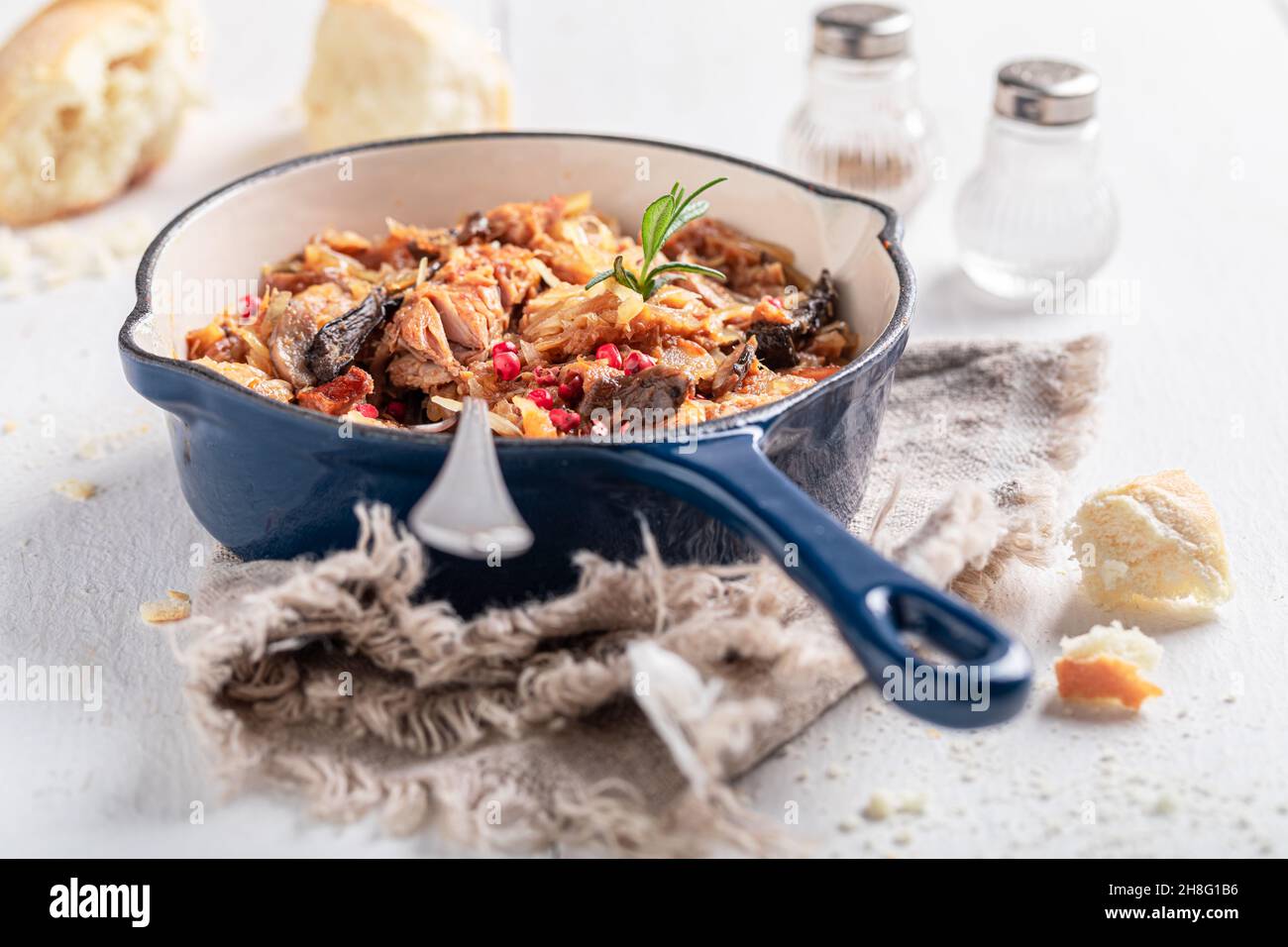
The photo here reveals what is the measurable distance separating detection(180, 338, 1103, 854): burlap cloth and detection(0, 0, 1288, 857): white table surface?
10 centimetres

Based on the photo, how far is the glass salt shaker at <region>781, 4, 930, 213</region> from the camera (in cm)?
435

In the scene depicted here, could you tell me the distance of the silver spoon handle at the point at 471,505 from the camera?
7.09 feet

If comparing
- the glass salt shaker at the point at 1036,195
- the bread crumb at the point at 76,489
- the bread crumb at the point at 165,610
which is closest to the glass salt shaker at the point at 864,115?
the glass salt shaker at the point at 1036,195

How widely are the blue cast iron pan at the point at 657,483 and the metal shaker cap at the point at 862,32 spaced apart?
120 centimetres

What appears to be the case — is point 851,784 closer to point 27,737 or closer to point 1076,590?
point 1076,590

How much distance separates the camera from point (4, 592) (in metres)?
2.88

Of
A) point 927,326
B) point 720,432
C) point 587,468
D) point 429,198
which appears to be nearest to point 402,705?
point 587,468

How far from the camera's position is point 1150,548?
2.75 meters

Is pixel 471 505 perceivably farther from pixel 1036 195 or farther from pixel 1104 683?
pixel 1036 195

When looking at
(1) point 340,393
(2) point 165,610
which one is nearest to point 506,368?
(1) point 340,393

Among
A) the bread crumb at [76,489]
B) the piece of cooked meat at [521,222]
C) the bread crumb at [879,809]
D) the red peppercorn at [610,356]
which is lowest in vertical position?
the bread crumb at [76,489]

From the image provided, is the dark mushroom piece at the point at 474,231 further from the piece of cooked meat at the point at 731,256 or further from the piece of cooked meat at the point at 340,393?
the piece of cooked meat at the point at 340,393

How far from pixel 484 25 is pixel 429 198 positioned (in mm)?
2753

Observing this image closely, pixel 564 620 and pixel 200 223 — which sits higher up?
pixel 200 223
